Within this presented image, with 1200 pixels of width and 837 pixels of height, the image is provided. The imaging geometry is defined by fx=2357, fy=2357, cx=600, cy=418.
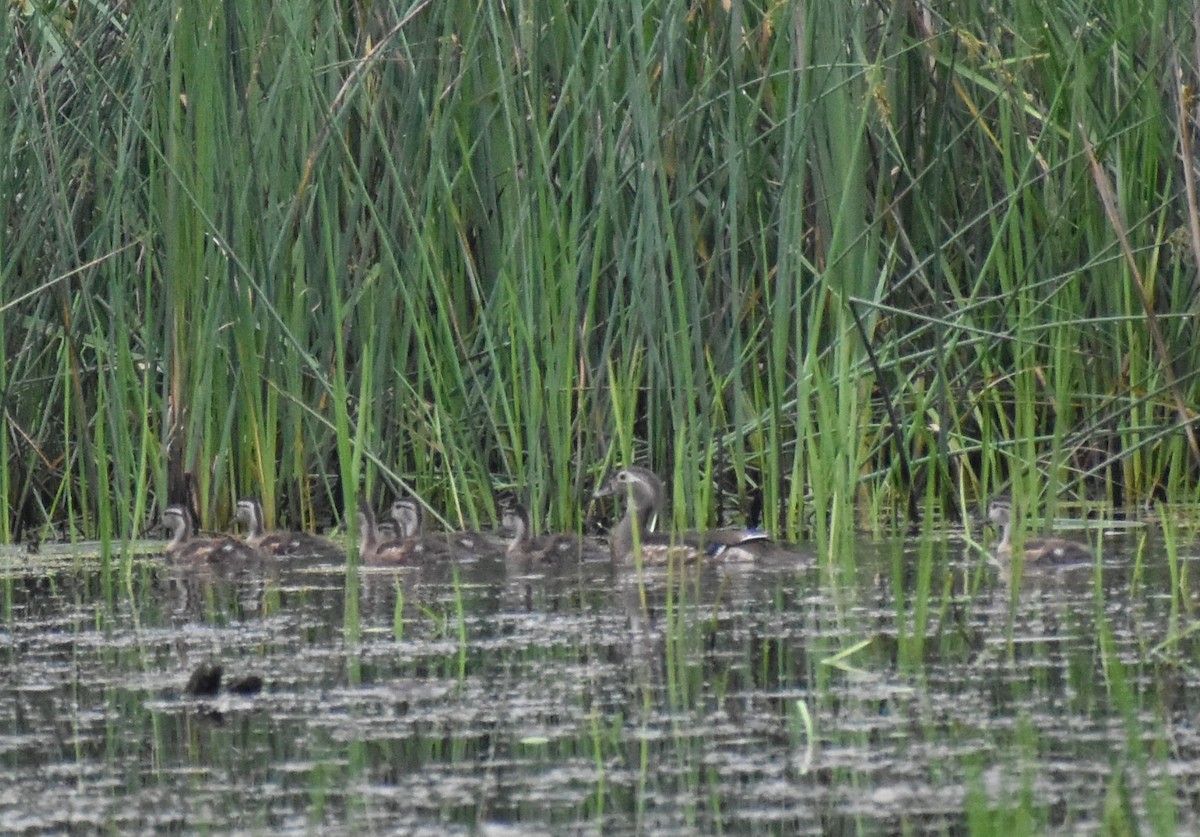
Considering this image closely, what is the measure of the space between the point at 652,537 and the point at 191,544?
1.56m

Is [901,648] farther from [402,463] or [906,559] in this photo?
[402,463]

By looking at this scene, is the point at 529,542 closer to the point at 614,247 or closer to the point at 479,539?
the point at 479,539

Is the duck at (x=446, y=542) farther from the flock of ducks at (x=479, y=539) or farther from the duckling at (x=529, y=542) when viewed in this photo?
the duckling at (x=529, y=542)

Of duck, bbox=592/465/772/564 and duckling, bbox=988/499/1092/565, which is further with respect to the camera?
duck, bbox=592/465/772/564

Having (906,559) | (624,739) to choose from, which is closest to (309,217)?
(906,559)

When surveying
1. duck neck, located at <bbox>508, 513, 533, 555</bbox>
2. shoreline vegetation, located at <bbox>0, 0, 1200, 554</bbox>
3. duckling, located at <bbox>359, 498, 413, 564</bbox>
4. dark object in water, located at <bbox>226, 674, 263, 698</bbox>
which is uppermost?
shoreline vegetation, located at <bbox>0, 0, 1200, 554</bbox>

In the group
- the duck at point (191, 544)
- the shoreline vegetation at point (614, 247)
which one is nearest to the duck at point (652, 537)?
the shoreline vegetation at point (614, 247)

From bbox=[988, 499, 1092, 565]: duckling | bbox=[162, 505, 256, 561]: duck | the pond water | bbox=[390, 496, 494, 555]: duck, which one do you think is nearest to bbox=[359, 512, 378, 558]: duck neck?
bbox=[390, 496, 494, 555]: duck

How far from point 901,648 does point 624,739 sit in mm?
830

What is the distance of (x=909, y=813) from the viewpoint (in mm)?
3535

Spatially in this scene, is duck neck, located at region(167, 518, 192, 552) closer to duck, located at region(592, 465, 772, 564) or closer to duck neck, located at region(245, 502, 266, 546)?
duck neck, located at region(245, 502, 266, 546)

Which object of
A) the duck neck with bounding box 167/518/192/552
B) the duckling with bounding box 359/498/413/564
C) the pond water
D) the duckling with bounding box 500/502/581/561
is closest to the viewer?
the pond water

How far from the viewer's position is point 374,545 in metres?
8.20

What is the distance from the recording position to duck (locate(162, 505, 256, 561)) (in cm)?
776
